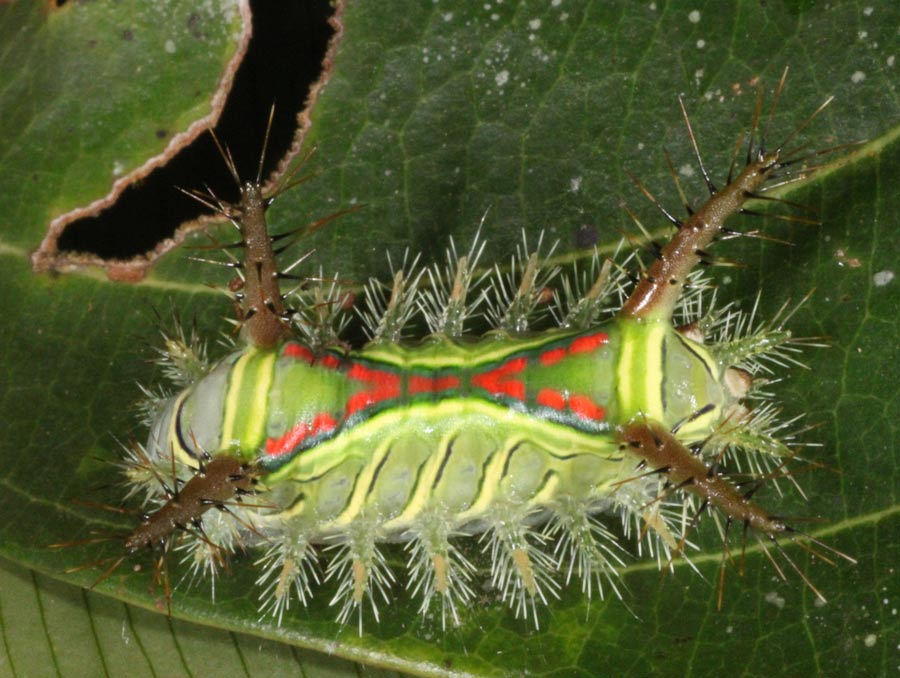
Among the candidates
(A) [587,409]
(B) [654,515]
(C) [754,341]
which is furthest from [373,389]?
(C) [754,341]

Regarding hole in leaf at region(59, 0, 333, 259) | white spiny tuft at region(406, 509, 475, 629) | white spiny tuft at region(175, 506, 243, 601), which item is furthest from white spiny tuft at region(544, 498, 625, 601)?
hole in leaf at region(59, 0, 333, 259)

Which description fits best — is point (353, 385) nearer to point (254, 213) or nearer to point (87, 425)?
point (254, 213)

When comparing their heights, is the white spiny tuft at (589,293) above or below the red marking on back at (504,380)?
above

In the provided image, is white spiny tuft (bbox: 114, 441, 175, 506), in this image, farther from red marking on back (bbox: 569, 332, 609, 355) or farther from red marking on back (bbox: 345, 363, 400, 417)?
red marking on back (bbox: 569, 332, 609, 355)

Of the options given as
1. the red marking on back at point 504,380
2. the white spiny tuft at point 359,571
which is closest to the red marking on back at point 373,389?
the red marking on back at point 504,380

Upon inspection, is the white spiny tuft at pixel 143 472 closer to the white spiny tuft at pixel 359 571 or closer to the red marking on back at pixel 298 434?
the red marking on back at pixel 298 434

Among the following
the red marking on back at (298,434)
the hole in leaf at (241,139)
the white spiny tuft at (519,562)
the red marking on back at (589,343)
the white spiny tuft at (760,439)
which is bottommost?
the white spiny tuft at (519,562)

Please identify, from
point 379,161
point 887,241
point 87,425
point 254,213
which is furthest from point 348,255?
point 887,241
